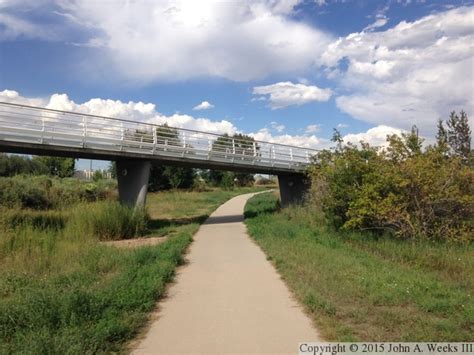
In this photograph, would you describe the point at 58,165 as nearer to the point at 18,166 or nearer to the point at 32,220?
the point at 18,166

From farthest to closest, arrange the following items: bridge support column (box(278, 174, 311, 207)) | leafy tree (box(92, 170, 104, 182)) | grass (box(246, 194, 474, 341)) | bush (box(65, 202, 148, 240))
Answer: leafy tree (box(92, 170, 104, 182)) → bridge support column (box(278, 174, 311, 207)) → bush (box(65, 202, 148, 240)) → grass (box(246, 194, 474, 341))

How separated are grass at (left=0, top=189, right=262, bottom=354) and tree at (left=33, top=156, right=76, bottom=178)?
5385cm

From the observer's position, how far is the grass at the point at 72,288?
4.91 m

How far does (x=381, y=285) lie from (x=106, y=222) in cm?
1149

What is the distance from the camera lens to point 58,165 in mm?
66688

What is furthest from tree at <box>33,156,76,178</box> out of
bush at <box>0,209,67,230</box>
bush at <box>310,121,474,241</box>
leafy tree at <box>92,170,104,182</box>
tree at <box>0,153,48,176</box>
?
bush at <box>310,121,474,241</box>

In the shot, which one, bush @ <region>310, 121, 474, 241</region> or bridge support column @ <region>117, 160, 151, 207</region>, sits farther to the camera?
bridge support column @ <region>117, 160, 151, 207</region>

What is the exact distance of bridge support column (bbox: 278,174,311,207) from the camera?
92.3 ft

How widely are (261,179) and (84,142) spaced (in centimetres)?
8148

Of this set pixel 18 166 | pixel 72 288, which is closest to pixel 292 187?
pixel 72 288

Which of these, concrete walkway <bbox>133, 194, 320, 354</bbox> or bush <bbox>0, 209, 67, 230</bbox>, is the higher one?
bush <bbox>0, 209, 67, 230</bbox>

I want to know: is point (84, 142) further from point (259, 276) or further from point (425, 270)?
point (425, 270)

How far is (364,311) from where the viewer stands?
19.7 feet

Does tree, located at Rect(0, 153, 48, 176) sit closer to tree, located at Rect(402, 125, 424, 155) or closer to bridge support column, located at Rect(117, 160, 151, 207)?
bridge support column, located at Rect(117, 160, 151, 207)
